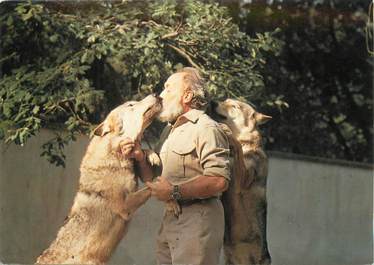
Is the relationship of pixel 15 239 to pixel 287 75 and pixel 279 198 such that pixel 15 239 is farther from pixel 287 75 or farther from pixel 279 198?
pixel 287 75

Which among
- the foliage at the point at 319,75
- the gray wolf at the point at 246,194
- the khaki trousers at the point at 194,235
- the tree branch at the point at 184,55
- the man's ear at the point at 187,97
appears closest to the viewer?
the khaki trousers at the point at 194,235

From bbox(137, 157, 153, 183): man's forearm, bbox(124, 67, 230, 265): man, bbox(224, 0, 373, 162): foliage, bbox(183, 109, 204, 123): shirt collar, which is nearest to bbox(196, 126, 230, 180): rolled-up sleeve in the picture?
bbox(124, 67, 230, 265): man

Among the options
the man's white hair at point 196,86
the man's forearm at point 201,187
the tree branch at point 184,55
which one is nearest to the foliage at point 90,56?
the tree branch at point 184,55

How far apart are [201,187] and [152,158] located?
37 cm

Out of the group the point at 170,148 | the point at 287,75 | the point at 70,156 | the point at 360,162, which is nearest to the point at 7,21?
the point at 70,156

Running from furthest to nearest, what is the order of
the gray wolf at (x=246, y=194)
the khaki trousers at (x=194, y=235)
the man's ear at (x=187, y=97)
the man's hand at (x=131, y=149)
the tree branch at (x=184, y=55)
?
1. the tree branch at (x=184, y=55)
2. the gray wolf at (x=246, y=194)
3. the man's ear at (x=187, y=97)
4. the man's hand at (x=131, y=149)
5. the khaki trousers at (x=194, y=235)

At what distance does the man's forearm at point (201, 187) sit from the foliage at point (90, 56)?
653mm

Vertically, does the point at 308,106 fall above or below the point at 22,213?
above

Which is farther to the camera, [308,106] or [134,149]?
[308,106]

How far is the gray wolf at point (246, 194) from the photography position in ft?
16.4

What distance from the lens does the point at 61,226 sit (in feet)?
16.3

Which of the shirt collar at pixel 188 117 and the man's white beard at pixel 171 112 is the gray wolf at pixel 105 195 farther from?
the shirt collar at pixel 188 117

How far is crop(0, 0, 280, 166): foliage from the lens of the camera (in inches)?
199

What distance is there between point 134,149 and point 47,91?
2.41 ft
